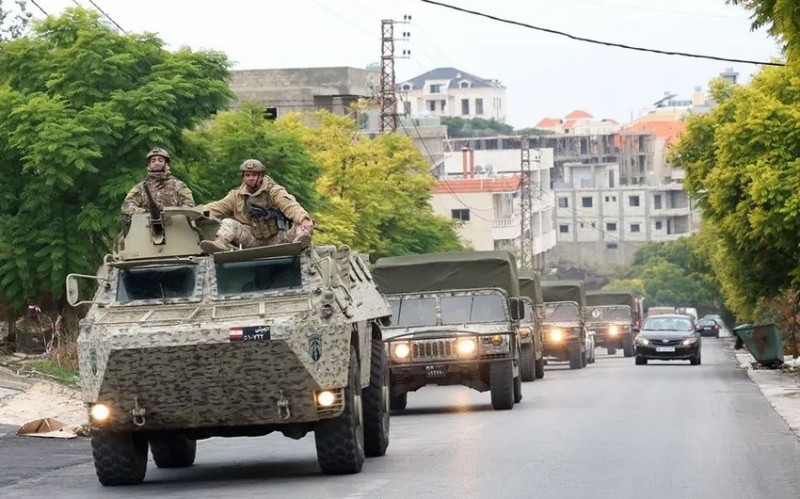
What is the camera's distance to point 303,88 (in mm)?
75812

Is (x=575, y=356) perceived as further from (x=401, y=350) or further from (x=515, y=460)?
(x=515, y=460)

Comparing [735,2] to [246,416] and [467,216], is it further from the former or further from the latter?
[467,216]

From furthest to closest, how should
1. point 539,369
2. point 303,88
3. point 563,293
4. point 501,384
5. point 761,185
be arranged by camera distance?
point 303,88
point 563,293
point 539,369
point 761,185
point 501,384

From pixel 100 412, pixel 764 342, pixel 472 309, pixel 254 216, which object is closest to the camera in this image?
pixel 100 412

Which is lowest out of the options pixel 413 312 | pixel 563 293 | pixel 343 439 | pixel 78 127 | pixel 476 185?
pixel 343 439

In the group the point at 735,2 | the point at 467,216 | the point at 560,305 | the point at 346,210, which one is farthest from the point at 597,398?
the point at 467,216

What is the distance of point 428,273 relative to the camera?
29.2 metres

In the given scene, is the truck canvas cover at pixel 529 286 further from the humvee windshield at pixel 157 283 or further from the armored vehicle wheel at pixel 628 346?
the humvee windshield at pixel 157 283

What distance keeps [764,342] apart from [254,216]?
27.9 metres

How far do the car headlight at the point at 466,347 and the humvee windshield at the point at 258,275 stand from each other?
10.3 m

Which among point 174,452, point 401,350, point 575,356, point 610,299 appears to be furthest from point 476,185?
point 174,452

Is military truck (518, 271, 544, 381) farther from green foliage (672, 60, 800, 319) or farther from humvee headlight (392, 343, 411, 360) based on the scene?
humvee headlight (392, 343, 411, 360)

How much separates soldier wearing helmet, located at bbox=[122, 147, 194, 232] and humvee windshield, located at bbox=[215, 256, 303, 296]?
143 centimetres

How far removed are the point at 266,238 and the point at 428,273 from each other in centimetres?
1313
